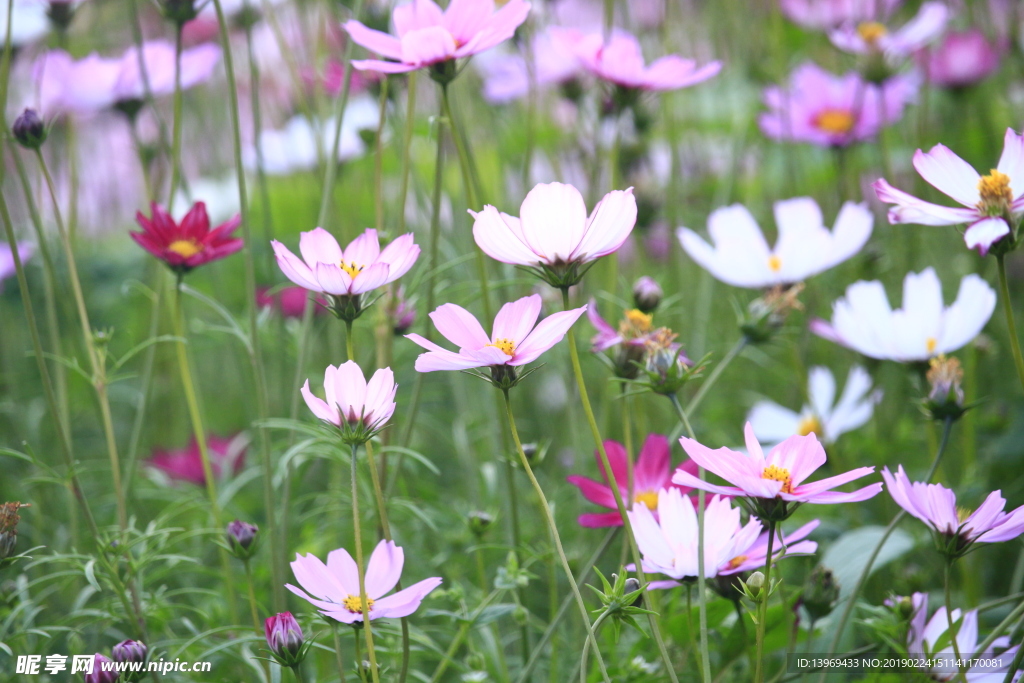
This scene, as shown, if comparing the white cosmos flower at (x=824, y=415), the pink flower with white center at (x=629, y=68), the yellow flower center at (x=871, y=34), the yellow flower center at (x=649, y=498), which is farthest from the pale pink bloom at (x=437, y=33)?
the yellow flower center at (x=871, y=34)

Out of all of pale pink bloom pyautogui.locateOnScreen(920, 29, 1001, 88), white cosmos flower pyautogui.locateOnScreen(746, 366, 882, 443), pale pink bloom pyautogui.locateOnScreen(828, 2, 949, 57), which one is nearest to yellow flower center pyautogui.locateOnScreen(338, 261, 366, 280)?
white cosmos flower pyautogui.locateOnScreen(746, 366, 882, 443)

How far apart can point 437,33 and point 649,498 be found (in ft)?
1.11

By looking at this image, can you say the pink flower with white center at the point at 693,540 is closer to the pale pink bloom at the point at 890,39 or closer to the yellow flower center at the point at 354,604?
the yellow flower center at the point at 354,604

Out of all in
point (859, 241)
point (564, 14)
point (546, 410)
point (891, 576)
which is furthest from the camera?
point (564, 14)

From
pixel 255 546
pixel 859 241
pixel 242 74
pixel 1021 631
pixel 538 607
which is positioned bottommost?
pixel 538 607

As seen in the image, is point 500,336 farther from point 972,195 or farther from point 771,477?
point 972,195

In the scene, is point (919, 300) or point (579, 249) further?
point (919, 300)

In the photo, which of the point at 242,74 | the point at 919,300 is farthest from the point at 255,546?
the point at 242,74

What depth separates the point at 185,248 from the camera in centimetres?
56

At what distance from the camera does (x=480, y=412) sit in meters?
0.91

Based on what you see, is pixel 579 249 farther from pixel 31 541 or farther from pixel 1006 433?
pixel 31 541

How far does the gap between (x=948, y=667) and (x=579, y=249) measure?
34 centimetres

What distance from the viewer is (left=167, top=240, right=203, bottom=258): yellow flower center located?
0.55 meters

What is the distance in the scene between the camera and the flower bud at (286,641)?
0.41 meters
